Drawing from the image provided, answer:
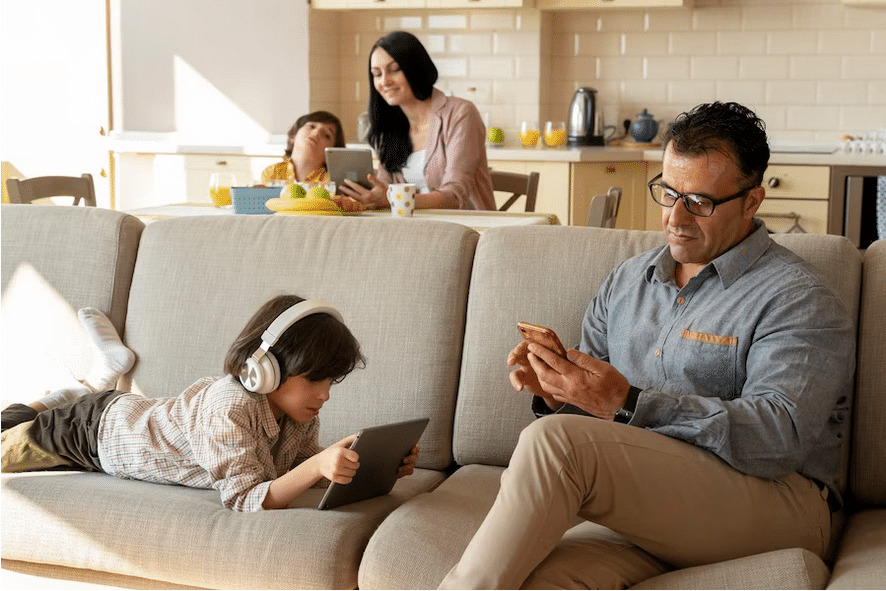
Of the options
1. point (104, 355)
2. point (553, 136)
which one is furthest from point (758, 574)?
point (553, 136)

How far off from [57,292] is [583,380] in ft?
4.61

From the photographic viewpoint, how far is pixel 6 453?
2.18m

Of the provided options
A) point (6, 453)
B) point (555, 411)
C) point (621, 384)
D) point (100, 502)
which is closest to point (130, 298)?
point (6, 453)

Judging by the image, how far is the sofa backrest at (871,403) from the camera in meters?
1.99

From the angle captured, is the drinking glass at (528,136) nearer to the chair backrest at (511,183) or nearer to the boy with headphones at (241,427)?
the chair backrest at (511,183)

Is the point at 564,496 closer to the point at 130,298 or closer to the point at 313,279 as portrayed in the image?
the point at 313,279

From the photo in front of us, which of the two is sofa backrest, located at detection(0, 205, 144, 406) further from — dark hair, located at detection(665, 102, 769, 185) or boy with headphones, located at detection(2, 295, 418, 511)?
dark hair, located at detection(665, 102, 769, 185)

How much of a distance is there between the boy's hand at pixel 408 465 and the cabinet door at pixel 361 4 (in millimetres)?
4109

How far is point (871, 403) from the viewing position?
2.00 meters

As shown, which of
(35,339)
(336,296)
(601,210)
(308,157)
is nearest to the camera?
(336,296)

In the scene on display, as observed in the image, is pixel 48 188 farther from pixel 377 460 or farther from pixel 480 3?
pixel 480 3

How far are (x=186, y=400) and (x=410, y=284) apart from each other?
0.54 m

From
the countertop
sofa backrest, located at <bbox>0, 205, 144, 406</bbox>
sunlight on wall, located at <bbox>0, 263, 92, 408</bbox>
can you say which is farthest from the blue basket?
the countertop

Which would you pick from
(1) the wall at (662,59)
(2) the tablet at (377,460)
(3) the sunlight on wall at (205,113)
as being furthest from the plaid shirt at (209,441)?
(1) the wall at (662,59)
